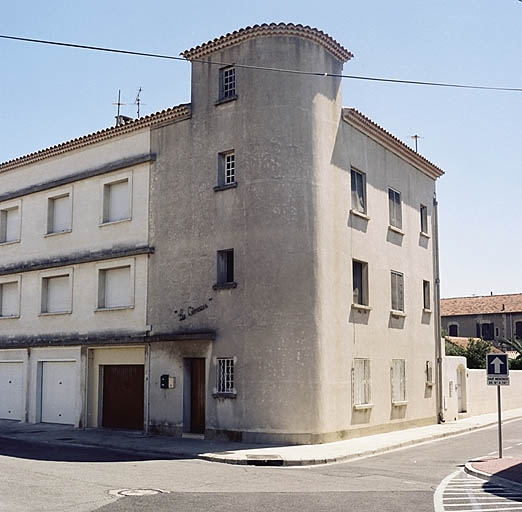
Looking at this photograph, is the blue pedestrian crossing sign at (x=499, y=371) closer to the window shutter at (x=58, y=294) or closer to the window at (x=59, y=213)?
the window shutter at (x=58, y=294)

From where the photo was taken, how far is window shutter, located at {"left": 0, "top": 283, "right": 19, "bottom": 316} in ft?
93.2

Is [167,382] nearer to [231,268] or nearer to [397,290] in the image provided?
[231,268]

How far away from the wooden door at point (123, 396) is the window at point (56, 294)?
306cm

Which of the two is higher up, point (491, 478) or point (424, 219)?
point (424, 219)

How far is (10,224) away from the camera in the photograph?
96.2ft

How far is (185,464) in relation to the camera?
16.3 m

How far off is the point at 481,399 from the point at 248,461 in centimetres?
2065

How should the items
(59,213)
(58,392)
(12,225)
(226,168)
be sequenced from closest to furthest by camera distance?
(226,168), (58,392), (59,213), (12,225)

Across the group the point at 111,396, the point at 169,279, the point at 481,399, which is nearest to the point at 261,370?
the point at 169,279

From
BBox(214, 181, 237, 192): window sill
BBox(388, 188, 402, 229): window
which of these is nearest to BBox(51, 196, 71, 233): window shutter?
BBox(214, 181, 237, 192): window sill

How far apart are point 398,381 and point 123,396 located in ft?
30.8

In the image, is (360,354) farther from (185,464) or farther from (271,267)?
(185,464)

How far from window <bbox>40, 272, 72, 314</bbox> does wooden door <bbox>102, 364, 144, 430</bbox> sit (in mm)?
Answer: 3059

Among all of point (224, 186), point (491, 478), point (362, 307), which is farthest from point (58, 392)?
point (491, 478)
